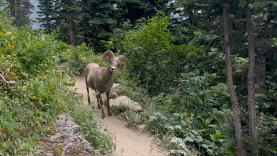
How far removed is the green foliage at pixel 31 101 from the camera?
281 centimetres

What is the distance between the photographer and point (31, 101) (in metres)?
3.56

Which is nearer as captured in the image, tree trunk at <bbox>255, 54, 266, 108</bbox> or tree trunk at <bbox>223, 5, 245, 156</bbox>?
tree trunk at <bbox>223, 5, 245, 156</bbox>

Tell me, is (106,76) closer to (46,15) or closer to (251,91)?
(251,91)

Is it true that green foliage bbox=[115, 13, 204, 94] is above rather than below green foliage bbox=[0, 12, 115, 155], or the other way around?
below

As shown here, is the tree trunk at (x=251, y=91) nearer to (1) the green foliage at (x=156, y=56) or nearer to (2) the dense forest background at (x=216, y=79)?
(2) the dense forest background at (x=216, y=79)

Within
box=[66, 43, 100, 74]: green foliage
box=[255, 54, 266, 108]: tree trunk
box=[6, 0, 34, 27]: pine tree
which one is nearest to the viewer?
box=[255, 54, 266, 108]: tree trunk

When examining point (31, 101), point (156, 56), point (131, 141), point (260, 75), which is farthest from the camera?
point (156, 56)

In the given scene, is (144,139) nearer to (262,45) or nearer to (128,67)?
(262,45)

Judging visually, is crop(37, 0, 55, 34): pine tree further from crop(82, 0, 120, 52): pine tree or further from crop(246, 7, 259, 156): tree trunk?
crop(246, 7, 259, 156): tree trunk

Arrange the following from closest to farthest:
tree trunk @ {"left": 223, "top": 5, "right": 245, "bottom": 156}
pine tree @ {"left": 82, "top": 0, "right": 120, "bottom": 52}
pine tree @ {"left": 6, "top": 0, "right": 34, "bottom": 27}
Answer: tree trunk @ {"left": 223, "top": 5, "right": 245, "bottom": 156} < pine tree @ {"left": 82, "top": 0, "right": 120, "bottom": 52} < pine tree @ {"left": 6, "top": 0, "right": 34, "bottom": 27}

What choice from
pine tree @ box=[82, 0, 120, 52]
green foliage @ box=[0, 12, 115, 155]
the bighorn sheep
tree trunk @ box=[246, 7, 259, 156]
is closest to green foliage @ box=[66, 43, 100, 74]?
pine tree @ box=[82, 0, 120, 52]

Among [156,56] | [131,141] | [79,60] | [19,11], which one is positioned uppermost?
[156,56]

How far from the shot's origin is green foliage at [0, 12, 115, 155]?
111 inches

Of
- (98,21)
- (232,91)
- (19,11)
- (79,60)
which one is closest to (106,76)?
(232,91)
